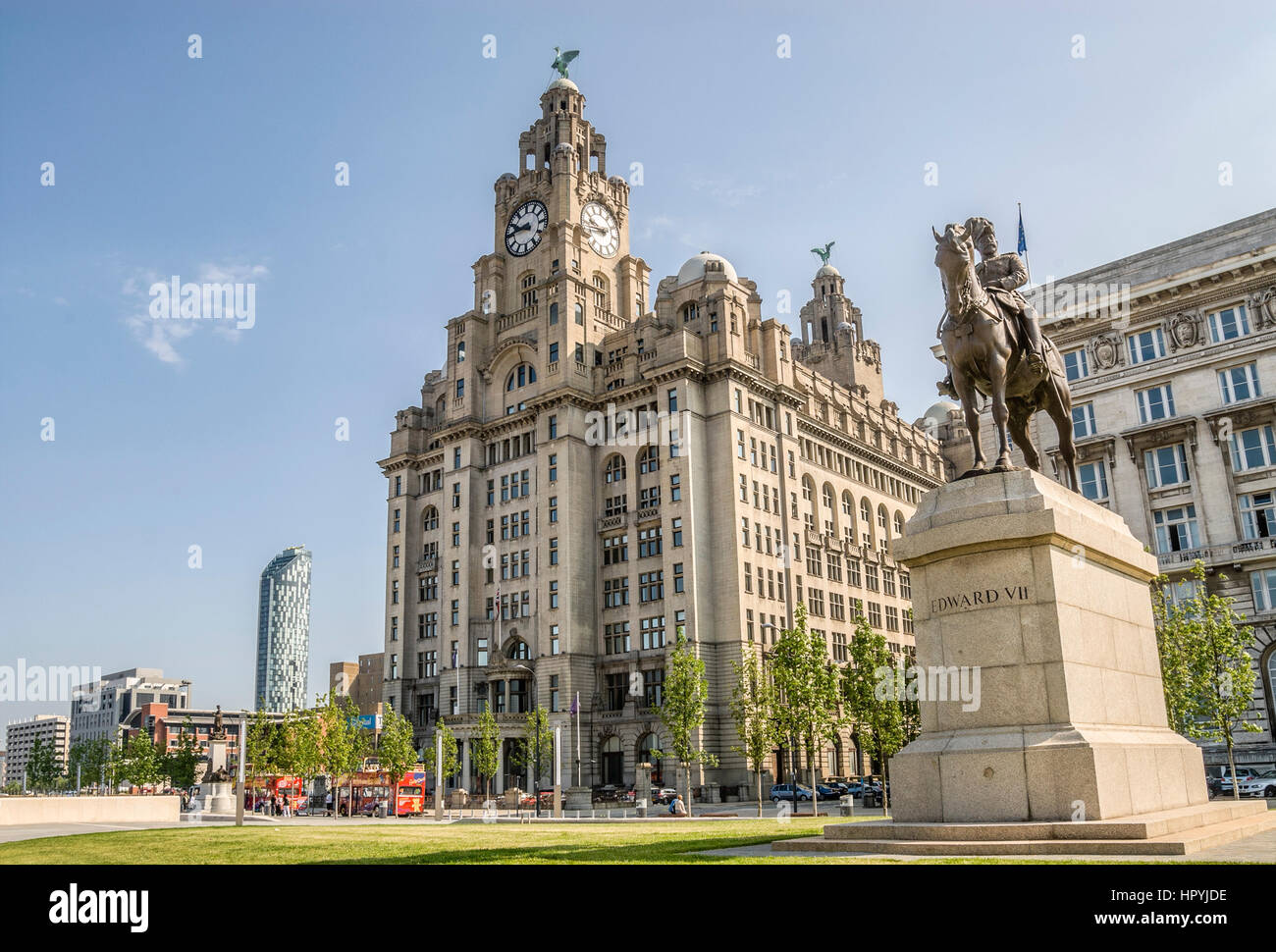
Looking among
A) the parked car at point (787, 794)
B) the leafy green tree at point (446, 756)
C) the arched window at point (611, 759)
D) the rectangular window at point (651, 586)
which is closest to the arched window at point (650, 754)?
the arched window at point (611, 759)

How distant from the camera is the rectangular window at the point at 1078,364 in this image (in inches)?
2329

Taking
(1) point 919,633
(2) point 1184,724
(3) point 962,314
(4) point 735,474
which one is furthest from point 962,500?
(4) point 735,474

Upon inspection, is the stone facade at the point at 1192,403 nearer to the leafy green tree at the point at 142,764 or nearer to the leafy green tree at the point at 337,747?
the leafy green tree at the point at 337,747

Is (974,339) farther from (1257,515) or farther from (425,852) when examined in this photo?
(1257,515)

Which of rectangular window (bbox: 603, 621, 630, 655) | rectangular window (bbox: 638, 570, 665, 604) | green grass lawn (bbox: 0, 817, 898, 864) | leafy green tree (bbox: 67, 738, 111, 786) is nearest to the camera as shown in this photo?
green grass lawn (bbox: 0, 817, 898, 864)

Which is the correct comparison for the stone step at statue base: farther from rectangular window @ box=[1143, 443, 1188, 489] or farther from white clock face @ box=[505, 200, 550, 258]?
white clock face @ box=[505, 200, 550, 258]

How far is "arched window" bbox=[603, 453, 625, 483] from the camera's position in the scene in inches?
3607

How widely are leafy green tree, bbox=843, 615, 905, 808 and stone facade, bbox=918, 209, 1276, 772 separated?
1508 cm

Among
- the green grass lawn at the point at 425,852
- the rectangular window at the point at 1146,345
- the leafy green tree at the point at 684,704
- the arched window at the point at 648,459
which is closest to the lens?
the green grass lawn at the point at 425,852

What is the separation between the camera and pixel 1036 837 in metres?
12.7

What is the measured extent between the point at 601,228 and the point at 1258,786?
253ft

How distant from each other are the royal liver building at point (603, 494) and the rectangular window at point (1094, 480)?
104 ft

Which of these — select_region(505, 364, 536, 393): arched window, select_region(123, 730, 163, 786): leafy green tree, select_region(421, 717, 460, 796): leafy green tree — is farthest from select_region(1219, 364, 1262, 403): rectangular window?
select_region(123, 730, 163, 786): leafy green tree

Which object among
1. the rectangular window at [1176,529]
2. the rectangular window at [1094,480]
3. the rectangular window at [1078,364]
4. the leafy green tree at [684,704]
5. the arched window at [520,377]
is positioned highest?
the arched window at [520,377]
